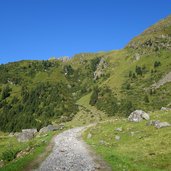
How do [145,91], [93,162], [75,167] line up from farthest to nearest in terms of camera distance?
1. [145,91]
2. [93,162]
3. [75,167]

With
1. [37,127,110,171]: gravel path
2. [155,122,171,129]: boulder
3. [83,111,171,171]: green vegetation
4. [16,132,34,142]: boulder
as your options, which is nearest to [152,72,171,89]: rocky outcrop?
[16,132,34,142]: boulder

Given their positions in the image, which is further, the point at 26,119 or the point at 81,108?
the point at 26,119

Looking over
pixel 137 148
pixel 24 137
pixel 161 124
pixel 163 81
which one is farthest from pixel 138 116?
pixel 163 81

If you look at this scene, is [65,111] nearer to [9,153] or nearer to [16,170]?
[9,153]

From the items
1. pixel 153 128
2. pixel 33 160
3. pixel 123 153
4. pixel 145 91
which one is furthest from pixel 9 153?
pixel 145 91

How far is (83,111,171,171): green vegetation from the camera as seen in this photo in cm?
3008

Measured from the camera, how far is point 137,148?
38.6 metres

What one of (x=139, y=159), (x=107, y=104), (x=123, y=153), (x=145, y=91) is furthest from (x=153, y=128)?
(x=145, y=91)

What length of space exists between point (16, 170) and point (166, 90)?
153071mm

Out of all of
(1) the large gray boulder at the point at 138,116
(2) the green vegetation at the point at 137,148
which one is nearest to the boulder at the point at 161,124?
(2) the green vegetation at the point at 137,148

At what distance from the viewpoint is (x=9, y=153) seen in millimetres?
42594

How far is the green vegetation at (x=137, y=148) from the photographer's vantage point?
98.7 feet

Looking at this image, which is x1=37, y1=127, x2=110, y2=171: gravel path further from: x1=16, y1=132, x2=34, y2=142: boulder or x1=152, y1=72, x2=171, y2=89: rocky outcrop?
x1=152, y1=72, x2=171, y2=89: rocky outcrop

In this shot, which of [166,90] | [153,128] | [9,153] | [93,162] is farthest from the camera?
[166,90]
